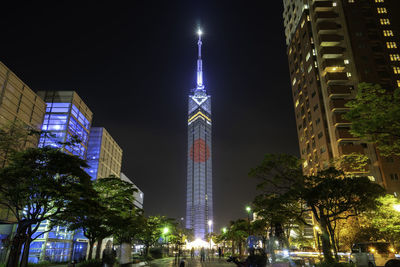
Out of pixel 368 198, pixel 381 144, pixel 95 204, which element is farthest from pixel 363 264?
pixel 95 204

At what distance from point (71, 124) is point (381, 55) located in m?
73.4

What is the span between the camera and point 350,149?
59.2 meters

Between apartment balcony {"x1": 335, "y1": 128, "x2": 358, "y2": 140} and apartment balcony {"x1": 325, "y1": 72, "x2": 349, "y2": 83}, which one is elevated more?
apartment balcony {"x1": 325, "y1": 72, "x2": 349, "y2": 83}

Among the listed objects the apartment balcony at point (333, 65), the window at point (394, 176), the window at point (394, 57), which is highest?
the window at point (394, 57)

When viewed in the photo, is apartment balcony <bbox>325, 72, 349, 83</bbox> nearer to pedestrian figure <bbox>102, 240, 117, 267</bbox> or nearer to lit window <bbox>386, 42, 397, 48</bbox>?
lit window <bbox>386, 42, 397, 48</bbox>

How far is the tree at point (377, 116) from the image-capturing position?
1378 centimetres

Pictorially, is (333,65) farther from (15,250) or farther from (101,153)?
(15,250)

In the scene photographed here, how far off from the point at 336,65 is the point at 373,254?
58.1 metres

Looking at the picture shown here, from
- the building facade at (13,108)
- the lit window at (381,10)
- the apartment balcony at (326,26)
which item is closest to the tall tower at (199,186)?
the apartment balcony at (326,26)

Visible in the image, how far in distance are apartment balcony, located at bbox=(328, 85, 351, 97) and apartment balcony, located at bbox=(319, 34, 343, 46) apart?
41.1ft

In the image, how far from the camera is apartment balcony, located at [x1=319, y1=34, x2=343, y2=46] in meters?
69.8

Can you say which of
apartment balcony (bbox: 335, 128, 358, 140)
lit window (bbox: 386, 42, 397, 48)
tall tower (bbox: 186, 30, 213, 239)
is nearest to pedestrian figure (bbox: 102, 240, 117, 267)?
apartment balcony (bbox: 335, 128, 358, 140)

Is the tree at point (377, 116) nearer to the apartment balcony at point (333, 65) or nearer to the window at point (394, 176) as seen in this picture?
the window at point (394, 176)

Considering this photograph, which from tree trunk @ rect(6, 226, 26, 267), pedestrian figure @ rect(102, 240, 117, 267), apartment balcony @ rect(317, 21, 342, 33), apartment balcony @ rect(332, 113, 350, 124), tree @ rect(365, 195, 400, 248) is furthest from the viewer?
apartment balcony @ rect(317, 21, 342, 33)
